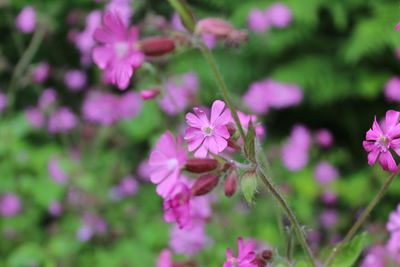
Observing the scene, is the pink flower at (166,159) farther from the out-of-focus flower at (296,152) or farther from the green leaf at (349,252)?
the out-of-focus flower at (296,152)

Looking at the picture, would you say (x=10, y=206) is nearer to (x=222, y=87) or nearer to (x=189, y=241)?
(x=189, y=241)

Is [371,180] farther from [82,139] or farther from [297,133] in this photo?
[82,139]

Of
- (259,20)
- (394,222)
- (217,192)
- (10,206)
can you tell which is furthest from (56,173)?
(394,222)

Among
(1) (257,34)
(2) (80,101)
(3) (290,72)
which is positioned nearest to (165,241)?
(3) (290,72)

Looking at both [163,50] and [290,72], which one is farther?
[290,72]

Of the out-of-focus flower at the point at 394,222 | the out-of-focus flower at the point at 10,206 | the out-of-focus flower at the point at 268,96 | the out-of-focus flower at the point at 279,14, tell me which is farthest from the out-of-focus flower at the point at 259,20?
the out-of-focus flower at the point at 394,222

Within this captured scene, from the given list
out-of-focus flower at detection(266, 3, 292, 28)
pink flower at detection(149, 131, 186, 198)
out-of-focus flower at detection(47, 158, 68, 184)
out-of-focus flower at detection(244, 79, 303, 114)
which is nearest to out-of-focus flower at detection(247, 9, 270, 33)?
out-of-focus flower at detection(266, 3, 292, 28)
